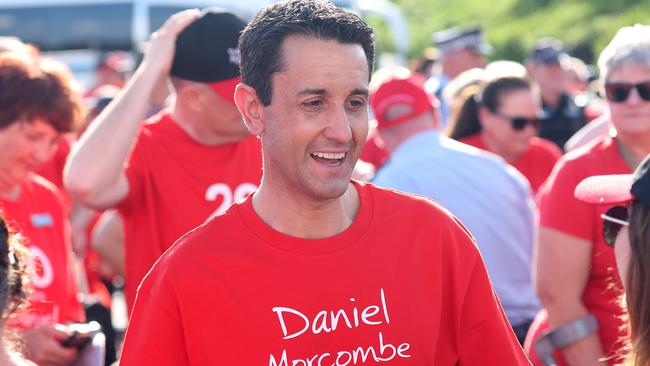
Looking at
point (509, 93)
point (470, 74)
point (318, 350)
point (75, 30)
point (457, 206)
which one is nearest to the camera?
point (318, 350)

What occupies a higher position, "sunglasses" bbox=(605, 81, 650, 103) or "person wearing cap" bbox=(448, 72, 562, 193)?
"sunglasses" bbox=(605, 81, 650, 103)

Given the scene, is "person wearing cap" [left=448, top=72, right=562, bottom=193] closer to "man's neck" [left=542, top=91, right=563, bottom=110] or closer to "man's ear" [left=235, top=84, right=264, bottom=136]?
"man's neck" [left=542, top=91, right=563, bottom=110]

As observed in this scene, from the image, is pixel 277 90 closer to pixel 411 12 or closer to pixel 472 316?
pixel 472 316

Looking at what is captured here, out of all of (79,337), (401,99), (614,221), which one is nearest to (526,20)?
(401,99)

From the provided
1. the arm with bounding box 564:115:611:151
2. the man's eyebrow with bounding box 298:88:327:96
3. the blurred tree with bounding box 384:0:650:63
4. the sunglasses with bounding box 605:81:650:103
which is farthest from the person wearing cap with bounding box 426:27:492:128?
the blurred tree with bounding box 384:0:650:63

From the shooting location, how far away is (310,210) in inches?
113

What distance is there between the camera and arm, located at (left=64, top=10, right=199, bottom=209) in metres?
4.34

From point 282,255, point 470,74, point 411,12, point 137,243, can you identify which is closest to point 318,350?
point 282,255

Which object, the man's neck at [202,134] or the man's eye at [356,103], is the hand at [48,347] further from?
the man's eye at [356,103]

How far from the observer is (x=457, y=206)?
556 cm

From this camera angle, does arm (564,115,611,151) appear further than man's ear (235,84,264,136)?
Yes

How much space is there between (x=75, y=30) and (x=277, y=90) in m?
17.3

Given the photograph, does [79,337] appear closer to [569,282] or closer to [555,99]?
[569,282]

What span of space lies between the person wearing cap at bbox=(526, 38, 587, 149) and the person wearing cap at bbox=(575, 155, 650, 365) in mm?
6546
